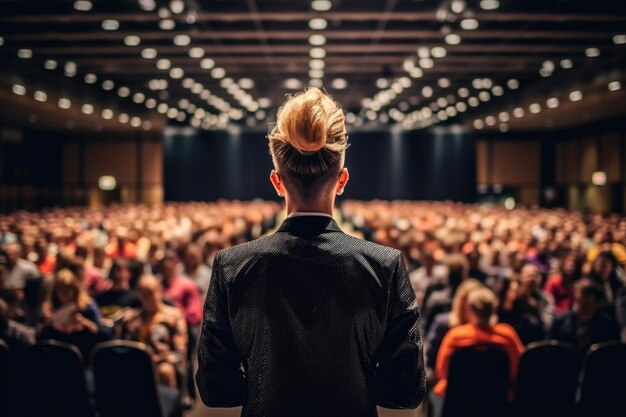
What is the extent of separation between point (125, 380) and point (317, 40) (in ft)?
38.7

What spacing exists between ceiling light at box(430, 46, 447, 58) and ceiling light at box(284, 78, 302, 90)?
586cm

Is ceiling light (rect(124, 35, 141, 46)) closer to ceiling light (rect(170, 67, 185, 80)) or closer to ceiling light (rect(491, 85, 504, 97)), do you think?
ceiling light (rect(170, 67, 185, 80))

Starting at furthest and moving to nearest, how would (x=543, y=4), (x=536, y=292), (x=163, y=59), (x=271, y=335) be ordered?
1. (x=163, y=59)
2. (x=543, y=4)
3. (x=536, y=292)
4. (x=271, y=335)

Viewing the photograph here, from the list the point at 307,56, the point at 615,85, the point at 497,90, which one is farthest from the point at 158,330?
the point at 497,90

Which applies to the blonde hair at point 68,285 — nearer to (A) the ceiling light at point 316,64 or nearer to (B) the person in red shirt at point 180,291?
(B) the person in red shirt at point 180,291

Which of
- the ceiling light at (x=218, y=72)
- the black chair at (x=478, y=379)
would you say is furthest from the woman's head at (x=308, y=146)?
the ceiling light at (x=218, y=72)

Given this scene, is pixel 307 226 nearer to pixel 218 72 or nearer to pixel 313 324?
pixel 313 324

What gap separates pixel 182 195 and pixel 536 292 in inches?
1190

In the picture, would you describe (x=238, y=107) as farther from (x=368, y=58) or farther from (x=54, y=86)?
(x=368, y=58)

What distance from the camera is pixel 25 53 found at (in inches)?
652

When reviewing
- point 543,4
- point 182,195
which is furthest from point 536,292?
point 182,195

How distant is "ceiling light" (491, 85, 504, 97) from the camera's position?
22.9 m

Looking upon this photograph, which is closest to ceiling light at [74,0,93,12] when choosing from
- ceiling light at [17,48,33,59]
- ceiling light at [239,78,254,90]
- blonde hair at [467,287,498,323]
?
ceiling light at [17,48,33,59]

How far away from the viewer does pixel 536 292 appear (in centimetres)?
679
